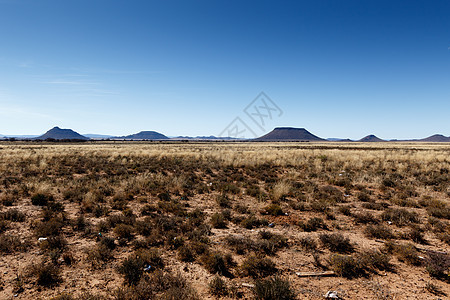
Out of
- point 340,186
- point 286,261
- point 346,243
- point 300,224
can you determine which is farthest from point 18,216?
point 340,186

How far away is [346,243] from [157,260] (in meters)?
5.29

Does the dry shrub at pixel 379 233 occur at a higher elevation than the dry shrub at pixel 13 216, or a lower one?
lower

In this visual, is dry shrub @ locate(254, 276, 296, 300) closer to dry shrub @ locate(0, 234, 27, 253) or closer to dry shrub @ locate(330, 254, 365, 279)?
dry shrub @ locate(330, 254, 365, 279)

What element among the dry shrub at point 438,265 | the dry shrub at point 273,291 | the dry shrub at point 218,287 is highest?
the dry shrub at point 273,291

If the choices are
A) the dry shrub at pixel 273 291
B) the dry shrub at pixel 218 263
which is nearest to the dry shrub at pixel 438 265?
the dry shrub at pixel 273 291

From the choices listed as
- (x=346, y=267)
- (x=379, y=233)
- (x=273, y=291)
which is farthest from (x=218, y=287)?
(x=379, y=233)

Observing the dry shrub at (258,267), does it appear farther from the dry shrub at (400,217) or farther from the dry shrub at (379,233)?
the dry shrub at (400,217)

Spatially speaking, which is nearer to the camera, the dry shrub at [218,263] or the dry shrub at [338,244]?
the dry shrub at [218,263]

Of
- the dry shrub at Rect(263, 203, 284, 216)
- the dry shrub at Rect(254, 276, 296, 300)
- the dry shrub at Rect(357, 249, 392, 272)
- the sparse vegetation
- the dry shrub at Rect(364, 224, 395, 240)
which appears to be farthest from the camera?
the dry shrub at Rect(263, 203, 284, 216)

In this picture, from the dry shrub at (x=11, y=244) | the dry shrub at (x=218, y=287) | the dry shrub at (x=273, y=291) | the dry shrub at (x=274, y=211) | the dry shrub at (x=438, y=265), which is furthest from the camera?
the dry shrub at (x=274, y=211)

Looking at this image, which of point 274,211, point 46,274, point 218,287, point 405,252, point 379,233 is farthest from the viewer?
point 274,211

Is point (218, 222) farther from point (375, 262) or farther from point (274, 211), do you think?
point (375, 262)

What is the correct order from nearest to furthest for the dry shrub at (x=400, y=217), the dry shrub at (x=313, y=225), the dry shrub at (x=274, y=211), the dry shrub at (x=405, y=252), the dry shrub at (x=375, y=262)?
1. the dry shrub at (x=375, y=262)
2. the dry shrub at (x=405, y=252)
3. the dry shrub at (x=313, y=225)
4. the dry shrub at (x=400, y=217)
5. the dry shrub at (x=274, y=211)

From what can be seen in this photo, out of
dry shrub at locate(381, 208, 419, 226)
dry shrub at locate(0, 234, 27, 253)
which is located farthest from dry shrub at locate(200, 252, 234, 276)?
dry shrub at locate(381, 208, 419, 226)
